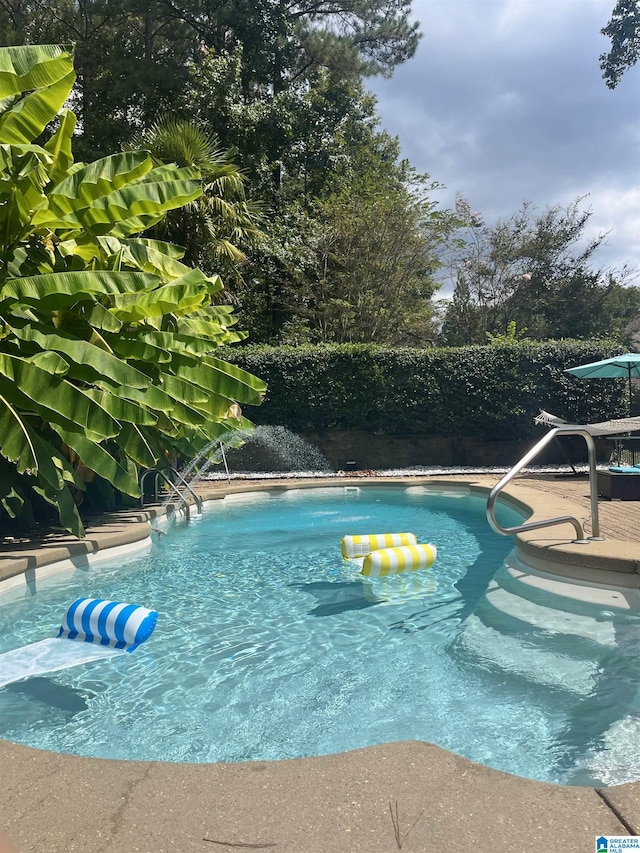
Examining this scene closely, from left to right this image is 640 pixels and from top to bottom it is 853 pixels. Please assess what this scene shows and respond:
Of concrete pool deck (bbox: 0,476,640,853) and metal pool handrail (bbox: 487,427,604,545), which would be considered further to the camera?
metal pool handrail (bbox: 487,427,604,545)

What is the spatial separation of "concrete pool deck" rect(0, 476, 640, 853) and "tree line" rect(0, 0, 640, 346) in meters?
18.1

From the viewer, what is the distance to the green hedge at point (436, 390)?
18297 millimetres

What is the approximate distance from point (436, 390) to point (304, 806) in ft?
55.9

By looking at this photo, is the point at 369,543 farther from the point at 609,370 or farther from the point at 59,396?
the point at 609,370

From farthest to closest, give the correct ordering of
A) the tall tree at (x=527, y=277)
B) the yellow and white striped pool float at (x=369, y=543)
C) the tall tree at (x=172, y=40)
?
1. the tall tree at (x=527, y=277)
2. the tall tree at (x=172, y=40)
3. the yellow and white striped pool float at (x=369, y=543)

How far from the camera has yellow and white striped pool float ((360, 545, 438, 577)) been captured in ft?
20.3

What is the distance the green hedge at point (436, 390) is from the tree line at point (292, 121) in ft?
12.3

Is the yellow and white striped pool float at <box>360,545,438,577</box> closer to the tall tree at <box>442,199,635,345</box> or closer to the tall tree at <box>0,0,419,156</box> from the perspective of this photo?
the tall tree at <box>0,0,419,156</box>

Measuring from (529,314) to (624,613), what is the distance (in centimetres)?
2653

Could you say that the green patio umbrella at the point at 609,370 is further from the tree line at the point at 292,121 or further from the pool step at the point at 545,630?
the pool step at the point at 545,630

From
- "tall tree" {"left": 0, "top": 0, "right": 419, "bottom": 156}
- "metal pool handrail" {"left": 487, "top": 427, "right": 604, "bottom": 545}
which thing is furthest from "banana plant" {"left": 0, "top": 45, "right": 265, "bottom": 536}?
"tall tree" {"left": 0, "top": 0, "right": 419, "bottom": 156}

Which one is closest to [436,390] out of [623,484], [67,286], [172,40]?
[623,484]

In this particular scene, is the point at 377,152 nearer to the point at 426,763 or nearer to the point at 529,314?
the point at 529,314

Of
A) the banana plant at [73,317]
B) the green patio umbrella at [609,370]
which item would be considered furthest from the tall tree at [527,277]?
the banana plant at [73,317]
